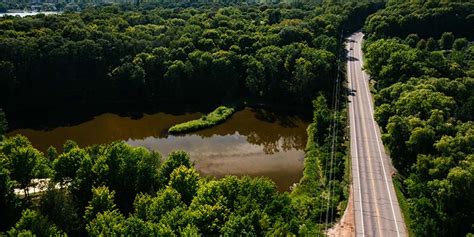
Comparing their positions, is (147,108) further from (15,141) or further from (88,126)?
(15,141)

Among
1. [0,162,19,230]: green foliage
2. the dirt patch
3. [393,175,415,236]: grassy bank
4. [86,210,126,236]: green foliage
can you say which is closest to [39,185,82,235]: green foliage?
[0,162,19,230]: green foliage

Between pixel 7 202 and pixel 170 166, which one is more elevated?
pixel 170 166

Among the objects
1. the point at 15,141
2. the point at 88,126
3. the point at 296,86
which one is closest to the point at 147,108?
the point at 88,126

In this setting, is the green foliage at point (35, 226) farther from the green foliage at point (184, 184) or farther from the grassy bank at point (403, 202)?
the grassy bank at point (403, 202)

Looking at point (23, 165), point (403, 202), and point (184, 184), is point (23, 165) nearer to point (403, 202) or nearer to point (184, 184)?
point (184, 184)

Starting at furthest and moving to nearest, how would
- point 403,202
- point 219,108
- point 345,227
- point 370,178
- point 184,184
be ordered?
1. point 219,108
2. point 370,178
3. point 403,202
4. point 345,227
5. point 184,184

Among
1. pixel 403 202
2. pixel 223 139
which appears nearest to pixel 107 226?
pixel 403 202

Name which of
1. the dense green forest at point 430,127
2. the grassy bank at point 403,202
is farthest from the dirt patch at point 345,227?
the dense green forest at point 430,127
